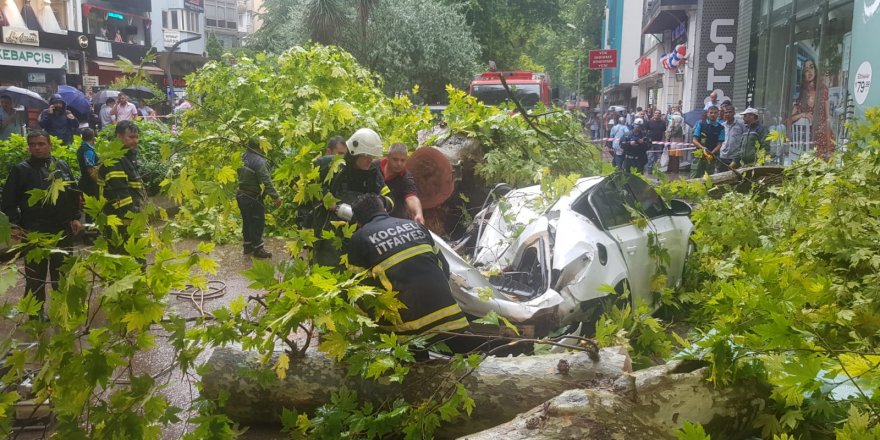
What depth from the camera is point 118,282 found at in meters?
2.98

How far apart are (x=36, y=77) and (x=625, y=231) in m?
28.7

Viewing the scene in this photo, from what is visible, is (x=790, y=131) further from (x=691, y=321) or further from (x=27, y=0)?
(x=27, y=0)

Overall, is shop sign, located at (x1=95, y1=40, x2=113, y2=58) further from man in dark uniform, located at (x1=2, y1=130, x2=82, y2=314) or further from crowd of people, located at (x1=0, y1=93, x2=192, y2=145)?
man in dark uniform, located at (x1=2, y1=130, x2=82, y2=314)

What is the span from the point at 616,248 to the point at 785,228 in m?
1.90

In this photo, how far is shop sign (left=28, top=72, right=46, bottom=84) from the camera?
91.1 feet

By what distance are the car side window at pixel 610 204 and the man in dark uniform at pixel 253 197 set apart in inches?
163

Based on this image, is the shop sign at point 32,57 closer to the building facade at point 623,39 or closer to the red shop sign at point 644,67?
the red shop sign at point 644,67

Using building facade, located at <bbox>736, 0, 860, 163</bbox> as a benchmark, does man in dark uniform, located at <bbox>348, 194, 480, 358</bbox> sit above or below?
below

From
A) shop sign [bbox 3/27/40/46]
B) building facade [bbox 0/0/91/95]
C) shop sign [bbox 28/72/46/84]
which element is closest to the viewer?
shop sign [bbox 3/27/40/46]

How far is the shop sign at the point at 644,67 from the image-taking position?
3438 centimetres

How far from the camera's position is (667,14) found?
25.6m

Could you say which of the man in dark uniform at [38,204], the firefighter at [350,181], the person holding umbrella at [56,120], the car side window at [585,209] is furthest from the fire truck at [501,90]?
the man in dark uniform at [38,204]

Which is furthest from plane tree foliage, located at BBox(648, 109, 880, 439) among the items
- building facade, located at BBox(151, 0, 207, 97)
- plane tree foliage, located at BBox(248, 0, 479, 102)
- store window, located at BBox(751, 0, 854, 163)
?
building facade, located at BBox(151, 0, 207, 97)

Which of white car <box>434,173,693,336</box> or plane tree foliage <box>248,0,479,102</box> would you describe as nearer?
white car <box>434,173,693,336</box>
